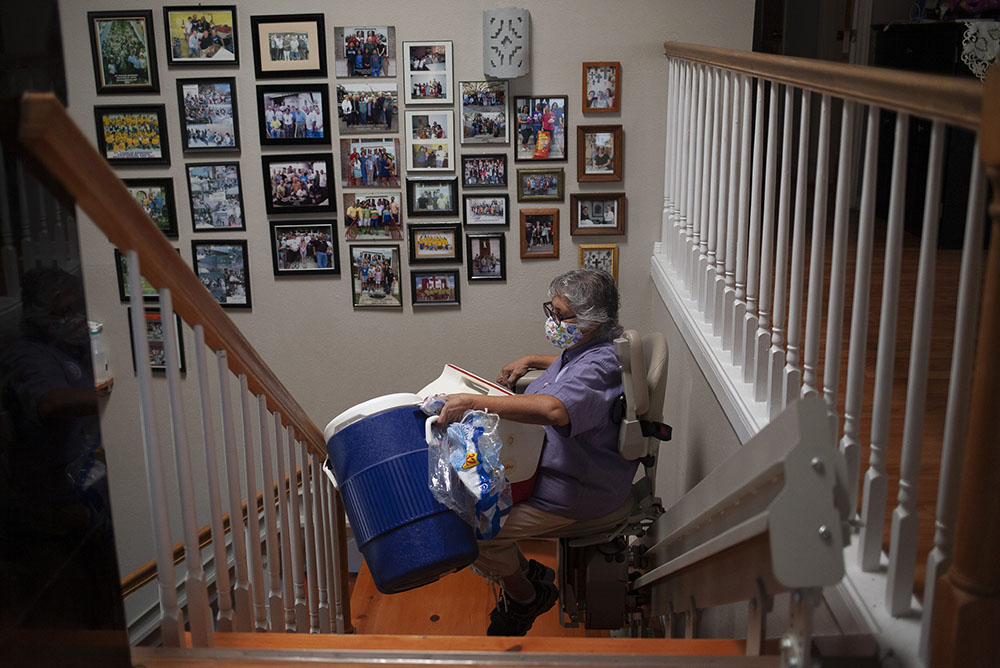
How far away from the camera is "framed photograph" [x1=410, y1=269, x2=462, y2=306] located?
189 inches

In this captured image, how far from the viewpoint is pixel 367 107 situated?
14.9 ft

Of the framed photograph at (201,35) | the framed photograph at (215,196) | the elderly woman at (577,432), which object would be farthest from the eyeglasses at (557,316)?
the framed photograph at (201,35)

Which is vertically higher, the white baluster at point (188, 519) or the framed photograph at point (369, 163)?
the framed photograph at point (369, 163)

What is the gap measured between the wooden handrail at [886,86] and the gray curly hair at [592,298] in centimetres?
87

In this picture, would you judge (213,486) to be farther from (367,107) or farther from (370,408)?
(367,107)

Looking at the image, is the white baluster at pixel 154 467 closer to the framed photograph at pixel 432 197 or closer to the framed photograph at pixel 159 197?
the framed photograph at pixel 432 197

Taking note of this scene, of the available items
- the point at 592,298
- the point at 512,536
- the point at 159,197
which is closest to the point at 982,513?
the point at 592,298

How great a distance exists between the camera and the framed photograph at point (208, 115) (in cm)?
452

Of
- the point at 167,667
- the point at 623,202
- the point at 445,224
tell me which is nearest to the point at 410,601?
the point at 445,224

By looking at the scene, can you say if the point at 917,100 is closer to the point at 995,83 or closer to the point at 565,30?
the point at 995,83

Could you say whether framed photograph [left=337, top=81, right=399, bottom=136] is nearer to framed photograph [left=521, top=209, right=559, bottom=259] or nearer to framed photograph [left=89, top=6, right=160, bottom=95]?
framed photograph [left=521, top=209, right=559, bottom=259]

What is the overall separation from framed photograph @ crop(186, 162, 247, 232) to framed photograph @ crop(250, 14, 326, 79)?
21.1 inches

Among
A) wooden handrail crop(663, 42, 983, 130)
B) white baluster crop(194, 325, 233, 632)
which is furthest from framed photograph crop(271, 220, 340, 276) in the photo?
white baluster crop(194, 325, 233, 632)

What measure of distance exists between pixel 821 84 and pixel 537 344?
3.00 meters
